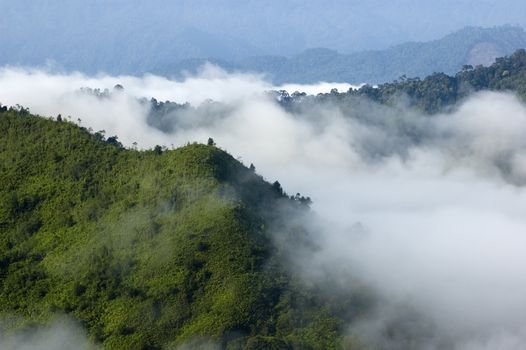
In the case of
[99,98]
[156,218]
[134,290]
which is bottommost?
[134,290]

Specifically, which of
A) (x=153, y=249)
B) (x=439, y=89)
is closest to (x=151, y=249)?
(x=153, y=249)

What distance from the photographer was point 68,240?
57344 mm

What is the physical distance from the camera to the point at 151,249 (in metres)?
54.8

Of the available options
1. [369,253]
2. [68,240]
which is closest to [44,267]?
[68,240]

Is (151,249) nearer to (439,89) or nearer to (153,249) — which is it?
(153,249)

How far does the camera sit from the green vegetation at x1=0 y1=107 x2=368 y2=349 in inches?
1970

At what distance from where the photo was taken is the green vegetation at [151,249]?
50.0m

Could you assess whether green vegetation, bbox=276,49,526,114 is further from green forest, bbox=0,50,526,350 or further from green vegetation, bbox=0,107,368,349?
green vegetation, bbox=0,107,368,349

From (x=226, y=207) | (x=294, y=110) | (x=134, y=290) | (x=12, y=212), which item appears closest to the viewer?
(x=134, y=290)

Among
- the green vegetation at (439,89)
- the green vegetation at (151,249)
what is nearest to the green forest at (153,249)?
the green vegetation at (151,249)

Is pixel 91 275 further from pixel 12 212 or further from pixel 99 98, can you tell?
pixel 99 98

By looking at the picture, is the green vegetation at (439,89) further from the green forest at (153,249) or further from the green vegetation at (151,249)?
the green vegetation at (151,249)

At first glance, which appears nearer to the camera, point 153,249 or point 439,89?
point 153,249

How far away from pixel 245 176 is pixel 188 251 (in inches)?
411
